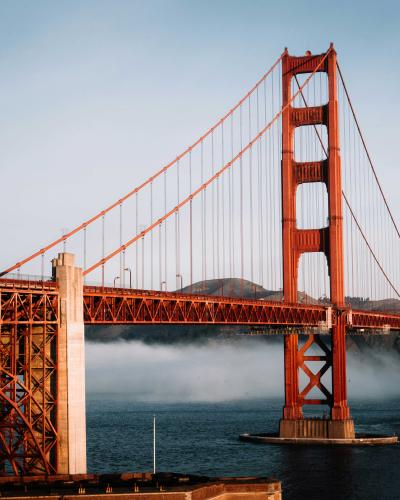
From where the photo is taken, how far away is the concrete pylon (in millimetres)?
59500

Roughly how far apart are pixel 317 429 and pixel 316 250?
1715cm

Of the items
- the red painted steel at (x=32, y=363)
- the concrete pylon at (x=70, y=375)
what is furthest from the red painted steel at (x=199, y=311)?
the concrete pylon at (x=70, y=375)

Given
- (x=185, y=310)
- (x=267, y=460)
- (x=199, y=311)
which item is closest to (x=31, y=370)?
(x=185, y=310)

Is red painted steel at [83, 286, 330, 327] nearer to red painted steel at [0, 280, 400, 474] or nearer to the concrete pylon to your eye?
red painted steel at [0, 280, 400, 474]

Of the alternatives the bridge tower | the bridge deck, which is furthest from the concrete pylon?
the bridge tower

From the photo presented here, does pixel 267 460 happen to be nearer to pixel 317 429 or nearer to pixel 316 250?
pixel 317 429

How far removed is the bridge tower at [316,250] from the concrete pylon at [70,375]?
4068 cm

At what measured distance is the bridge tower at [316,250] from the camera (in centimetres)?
9925

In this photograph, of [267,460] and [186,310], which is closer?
[186,310]

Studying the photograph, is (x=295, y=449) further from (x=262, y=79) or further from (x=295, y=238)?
(x=262, y=79)

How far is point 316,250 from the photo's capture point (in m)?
101

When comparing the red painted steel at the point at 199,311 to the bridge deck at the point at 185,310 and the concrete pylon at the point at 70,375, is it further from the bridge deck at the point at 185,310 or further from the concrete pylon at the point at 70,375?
the concrete pylon at the point at 70,375

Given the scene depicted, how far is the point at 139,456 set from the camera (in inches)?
3723

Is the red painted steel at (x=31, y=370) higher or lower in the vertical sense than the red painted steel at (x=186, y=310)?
lower
